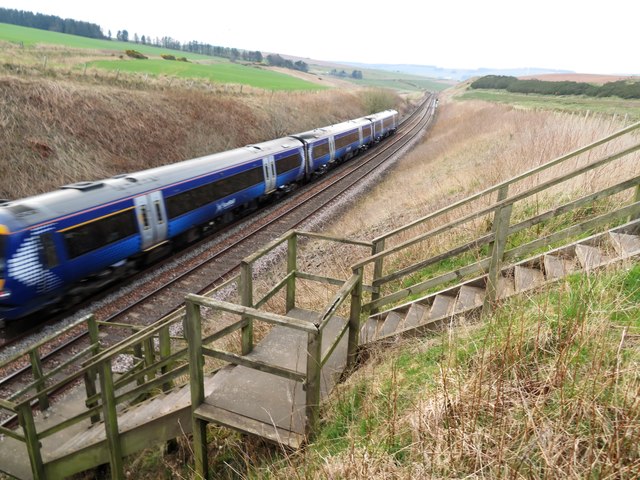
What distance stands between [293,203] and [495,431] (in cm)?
1538

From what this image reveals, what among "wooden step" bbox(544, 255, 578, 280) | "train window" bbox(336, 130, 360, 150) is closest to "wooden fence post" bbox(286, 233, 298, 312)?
"wooden step" bbox(544, 255, 578, 280)

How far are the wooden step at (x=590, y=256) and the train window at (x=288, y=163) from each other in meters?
13.6

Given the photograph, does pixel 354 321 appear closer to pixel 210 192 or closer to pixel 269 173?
pixel 210 192

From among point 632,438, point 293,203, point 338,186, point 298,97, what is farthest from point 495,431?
point 298,97

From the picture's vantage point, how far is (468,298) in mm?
4918

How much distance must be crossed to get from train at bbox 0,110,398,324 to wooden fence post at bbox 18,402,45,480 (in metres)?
4.18

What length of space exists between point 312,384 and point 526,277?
8.54ft

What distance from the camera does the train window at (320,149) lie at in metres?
20.7

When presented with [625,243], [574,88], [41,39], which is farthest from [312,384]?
[41,39]

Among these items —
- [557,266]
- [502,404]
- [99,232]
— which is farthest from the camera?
[99,232]

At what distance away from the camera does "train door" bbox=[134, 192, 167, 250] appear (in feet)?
34.8

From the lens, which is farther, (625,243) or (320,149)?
(320,149)

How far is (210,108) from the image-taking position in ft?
86.3

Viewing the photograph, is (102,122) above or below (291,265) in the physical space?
above
